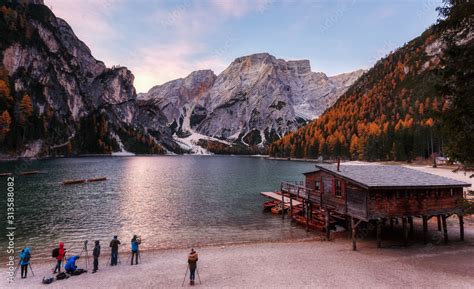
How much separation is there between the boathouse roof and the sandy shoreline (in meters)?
5.91

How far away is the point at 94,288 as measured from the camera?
63.5ft

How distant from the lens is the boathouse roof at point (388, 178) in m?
27.0

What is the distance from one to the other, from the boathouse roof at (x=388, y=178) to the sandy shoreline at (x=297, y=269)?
5905 mm

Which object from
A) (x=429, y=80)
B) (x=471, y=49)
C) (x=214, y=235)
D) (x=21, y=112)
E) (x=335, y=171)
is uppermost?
(x=21, y=112)

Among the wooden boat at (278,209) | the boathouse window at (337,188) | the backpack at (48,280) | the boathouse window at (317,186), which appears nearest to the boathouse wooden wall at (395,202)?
the boathouse window at (337,188)

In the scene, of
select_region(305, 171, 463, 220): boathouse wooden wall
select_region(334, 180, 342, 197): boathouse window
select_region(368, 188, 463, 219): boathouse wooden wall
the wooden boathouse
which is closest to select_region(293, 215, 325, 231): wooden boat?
the wooden boathouse

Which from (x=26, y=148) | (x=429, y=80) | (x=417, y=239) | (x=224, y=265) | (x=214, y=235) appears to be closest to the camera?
(x=429, y=80)

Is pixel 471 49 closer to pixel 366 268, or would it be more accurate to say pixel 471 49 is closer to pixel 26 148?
pixel 366 268

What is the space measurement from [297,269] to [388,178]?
1393 cm

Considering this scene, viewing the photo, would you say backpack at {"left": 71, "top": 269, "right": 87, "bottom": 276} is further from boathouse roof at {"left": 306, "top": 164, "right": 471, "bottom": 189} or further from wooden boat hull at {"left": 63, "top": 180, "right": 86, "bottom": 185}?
wooden boat hull at {"left": 63, "top": 180, "right": 86, "bottom": 185}

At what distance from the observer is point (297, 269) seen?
22391 mm

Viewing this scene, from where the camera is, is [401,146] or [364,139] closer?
[401,146]

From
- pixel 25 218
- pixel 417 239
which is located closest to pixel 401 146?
pixel 417 239

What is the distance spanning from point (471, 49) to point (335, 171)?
17.4 m
